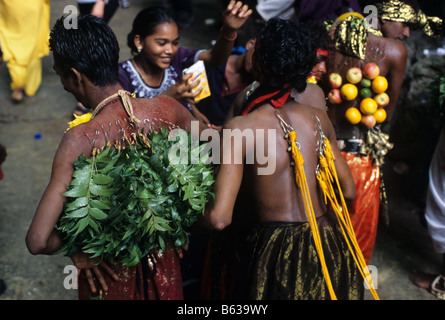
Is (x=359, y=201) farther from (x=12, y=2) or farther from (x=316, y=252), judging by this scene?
(x=12, y=2)

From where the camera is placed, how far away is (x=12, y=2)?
4.97 m

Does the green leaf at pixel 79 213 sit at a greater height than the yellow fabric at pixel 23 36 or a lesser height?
lesser

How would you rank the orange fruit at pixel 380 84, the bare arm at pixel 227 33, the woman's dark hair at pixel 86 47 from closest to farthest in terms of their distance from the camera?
the woman's dark hair at pixel 86 47, the bare arm at pixel 227 33, the orange fruit at pixel 380 84

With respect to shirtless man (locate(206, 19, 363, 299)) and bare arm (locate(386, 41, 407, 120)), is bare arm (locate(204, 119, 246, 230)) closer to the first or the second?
shirtless man (locate(206, 19, 363, 299))

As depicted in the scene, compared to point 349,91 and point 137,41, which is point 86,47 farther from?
point 349,91

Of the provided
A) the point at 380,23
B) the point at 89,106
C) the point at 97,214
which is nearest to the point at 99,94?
the point at 89,106

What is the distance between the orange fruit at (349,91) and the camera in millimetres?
3004

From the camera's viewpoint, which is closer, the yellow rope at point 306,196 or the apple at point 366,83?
the yellow rope at point 306,196

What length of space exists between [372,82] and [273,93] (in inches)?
45.5

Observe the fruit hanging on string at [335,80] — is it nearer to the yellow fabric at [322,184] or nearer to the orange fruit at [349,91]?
the orange fruit at [349,91]

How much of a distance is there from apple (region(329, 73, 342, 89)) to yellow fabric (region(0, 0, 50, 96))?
149 inches

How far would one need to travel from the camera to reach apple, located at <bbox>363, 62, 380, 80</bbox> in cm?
297

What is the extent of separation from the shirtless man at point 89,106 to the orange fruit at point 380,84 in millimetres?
1558

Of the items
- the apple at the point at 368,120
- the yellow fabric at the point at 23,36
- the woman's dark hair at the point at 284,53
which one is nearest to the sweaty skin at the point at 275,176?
the woman's dark hair at the point at 284,53
